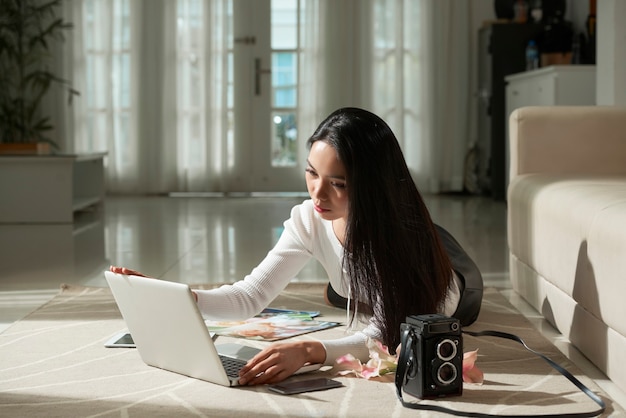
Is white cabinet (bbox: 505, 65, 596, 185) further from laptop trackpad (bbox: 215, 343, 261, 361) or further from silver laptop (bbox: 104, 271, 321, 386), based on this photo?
silver laptop (bbox: 104, 271, 321, 386)

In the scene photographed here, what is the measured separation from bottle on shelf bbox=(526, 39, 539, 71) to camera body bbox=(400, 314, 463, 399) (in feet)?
16.8

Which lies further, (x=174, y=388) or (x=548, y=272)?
(x=548, y=272)

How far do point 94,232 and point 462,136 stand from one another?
357cm

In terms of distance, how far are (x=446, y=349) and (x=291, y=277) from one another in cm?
55

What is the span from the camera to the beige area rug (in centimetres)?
195

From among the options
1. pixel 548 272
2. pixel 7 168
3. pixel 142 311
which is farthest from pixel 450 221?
pixel 142 311

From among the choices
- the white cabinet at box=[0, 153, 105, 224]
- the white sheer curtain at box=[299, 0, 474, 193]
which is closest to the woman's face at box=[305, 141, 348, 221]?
the white cabinet at box=[0, 153, 105, 224]

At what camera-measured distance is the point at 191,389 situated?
6.85 ft

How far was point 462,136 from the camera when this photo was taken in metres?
7.97

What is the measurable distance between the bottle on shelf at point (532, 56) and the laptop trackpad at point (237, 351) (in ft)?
15.9

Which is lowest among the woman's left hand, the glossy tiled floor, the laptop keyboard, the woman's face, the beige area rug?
the glossy tiled floor

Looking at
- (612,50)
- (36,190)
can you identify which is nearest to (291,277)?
(612,50)

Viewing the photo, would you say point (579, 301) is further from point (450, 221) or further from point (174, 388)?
point (450, 221)

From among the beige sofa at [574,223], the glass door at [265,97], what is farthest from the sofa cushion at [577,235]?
the glass door at [265,97]
